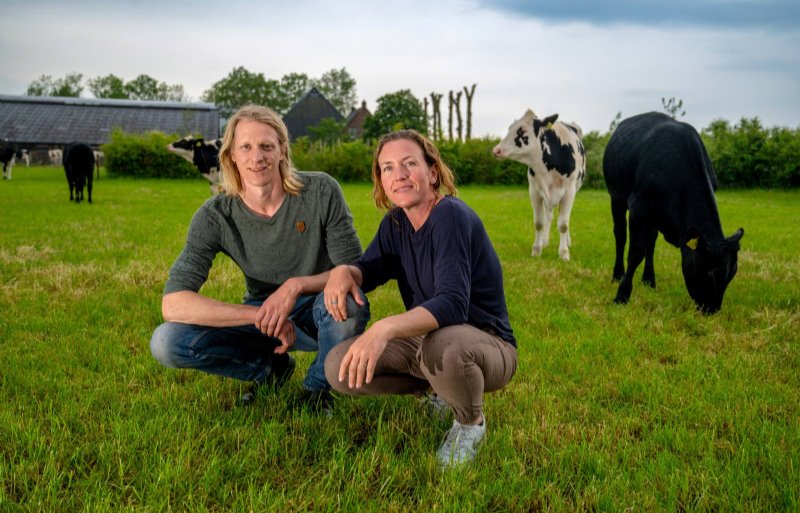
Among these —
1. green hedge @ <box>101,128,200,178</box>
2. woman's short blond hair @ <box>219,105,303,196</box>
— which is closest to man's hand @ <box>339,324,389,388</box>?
woman's short blond hair @ <box>219,105,303,196</box>

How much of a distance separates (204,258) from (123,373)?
1.09 meters

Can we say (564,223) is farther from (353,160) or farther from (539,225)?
(353,160)

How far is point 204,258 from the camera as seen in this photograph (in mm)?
3281

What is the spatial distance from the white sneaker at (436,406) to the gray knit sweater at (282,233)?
0.85 meters

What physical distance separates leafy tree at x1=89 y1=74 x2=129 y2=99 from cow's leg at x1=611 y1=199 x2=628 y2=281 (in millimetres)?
90607

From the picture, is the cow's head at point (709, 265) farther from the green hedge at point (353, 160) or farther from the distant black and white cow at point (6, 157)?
the distant black and white cow at point (6, 157)

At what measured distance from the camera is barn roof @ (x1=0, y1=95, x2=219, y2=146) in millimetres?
50062

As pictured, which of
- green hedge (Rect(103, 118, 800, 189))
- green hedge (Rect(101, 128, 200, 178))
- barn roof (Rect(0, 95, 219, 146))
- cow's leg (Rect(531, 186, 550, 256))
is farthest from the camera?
barn roof (Rect(0, 95, 219, 146))

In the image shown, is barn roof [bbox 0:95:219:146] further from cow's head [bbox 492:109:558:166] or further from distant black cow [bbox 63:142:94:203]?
cow's head [bbox 492:109:558:166]

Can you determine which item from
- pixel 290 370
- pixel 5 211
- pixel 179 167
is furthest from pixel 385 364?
pixel 179 167

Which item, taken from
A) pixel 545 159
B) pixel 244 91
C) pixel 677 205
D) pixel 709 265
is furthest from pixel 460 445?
pixel 244 91

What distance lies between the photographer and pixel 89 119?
52.9 metres

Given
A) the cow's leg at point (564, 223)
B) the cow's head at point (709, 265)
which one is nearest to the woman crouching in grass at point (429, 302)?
the cow's head at point (709, 265)

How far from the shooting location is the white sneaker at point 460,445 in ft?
8.64
